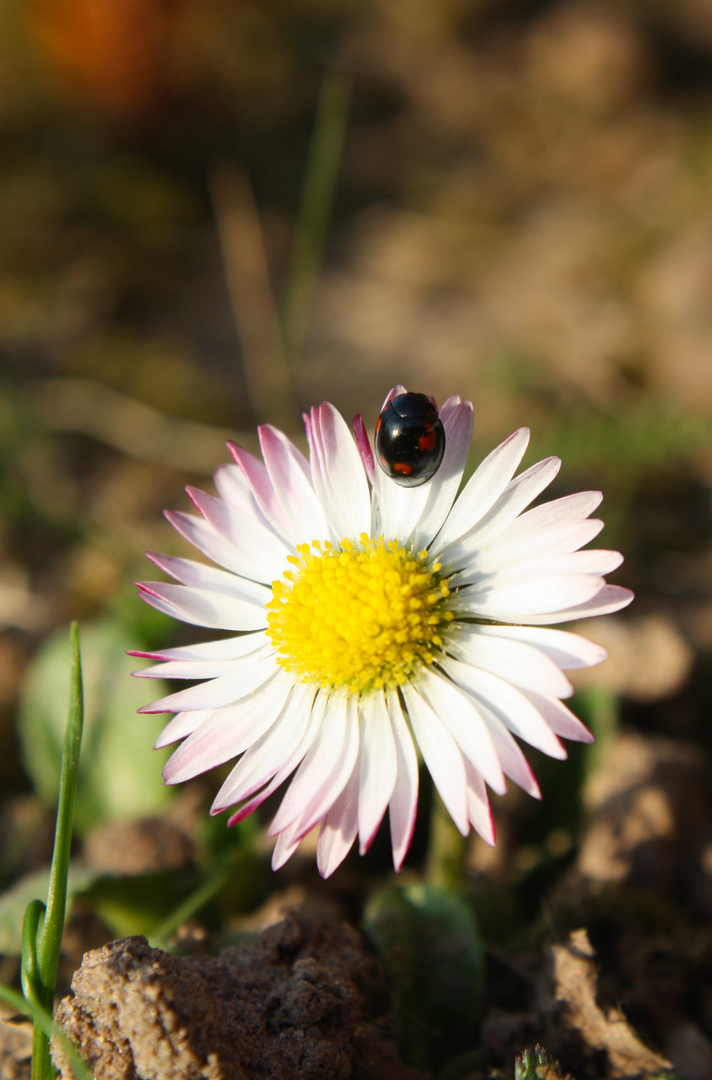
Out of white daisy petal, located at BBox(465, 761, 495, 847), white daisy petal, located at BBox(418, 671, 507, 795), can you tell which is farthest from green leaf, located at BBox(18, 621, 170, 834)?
white daisy petal, located at BBox(465, 761, 495, 847)

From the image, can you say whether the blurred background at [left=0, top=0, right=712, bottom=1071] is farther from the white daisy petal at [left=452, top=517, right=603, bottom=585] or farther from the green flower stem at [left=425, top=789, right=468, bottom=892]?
the white daisy petal at [left=452, top=517, right=603, bottom=585]

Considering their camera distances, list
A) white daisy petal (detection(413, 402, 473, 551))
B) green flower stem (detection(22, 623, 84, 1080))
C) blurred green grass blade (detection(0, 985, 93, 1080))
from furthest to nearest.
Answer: white daisy petal (detection(413, 402, 473, 551)) → green flower stem (detection(22, 623, 84, 1080)) → blurred green grass blade (detection(0, 985, 93, 1080))

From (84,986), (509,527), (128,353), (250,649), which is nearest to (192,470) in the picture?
(128,353)

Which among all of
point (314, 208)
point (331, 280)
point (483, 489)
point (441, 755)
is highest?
point (314, 208)

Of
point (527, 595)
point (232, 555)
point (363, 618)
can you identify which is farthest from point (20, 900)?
point (527, 595)

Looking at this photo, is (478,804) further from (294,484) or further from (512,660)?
(294,484)

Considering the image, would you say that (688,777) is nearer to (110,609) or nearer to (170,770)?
(170,770)
